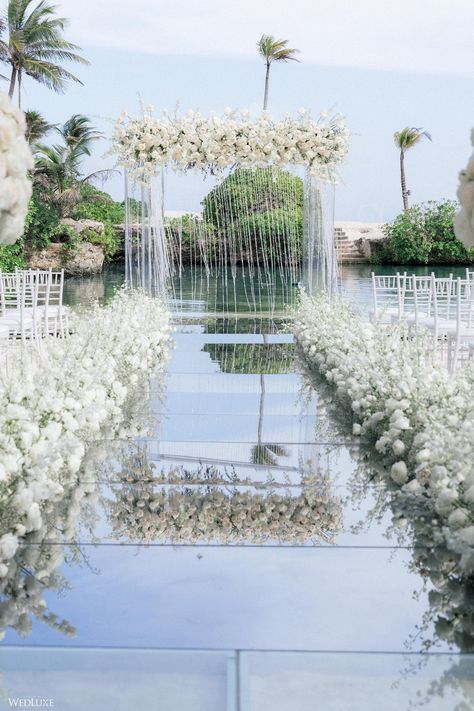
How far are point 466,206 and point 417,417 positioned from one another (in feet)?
7.04

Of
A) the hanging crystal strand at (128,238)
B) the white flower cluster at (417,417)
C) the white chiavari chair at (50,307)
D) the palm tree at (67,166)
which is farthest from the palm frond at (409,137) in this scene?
the white flower cluster at (417,417)

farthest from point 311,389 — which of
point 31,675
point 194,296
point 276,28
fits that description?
point 276,28

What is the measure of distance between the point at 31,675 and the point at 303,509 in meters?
1.75

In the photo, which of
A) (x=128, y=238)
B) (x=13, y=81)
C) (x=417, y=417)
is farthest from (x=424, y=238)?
(x=417, y=417)

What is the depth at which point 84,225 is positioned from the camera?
76.9 feet

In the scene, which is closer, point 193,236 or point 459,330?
point 459,330

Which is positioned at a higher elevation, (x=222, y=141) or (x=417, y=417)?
(x=222, y=141)

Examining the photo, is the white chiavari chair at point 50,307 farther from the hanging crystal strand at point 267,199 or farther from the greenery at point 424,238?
the greenery at point 424,238

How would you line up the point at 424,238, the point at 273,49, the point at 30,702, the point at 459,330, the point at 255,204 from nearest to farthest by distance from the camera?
the point at 30,702
the point at 459,330
the point at 255,204
the point at 424,238
the point at 273,49

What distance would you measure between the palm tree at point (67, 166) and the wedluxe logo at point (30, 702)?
21542 mm

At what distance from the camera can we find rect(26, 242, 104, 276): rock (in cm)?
2258

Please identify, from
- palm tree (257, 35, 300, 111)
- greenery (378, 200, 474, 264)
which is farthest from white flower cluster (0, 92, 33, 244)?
palm tree (257, 35, 300, 111)

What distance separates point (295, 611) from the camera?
117 inches

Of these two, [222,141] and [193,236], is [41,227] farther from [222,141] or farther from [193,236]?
[222,141]
